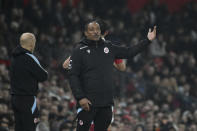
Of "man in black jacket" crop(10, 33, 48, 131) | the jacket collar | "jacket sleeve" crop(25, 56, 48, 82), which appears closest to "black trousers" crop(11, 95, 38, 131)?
"man in black jacket" crop(10, 33, 48, 131)

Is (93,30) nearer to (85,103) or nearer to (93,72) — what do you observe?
(93,72)

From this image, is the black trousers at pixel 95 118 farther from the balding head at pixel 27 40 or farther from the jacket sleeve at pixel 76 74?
the balding head at pixel 27 40

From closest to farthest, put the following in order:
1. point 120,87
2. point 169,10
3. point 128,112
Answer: point 128,112
point 120,87
point 169,10

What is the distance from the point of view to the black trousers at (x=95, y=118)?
7.00 m

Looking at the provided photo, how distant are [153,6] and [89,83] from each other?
15.0 meters

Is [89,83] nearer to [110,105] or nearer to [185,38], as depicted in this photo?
[110,105]

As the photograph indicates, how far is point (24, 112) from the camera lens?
23.8ft

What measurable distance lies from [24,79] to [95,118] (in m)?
1.13

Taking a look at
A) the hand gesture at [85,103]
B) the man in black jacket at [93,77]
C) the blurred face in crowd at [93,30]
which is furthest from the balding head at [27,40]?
the hand gesture at [85,103]

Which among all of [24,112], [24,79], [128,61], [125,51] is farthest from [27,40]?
[128,61]

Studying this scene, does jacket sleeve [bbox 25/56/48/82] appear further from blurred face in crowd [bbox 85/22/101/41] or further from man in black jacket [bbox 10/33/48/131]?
blurred face in crowd [bbox 85/22/101/41]

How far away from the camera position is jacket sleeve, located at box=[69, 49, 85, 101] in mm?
6805

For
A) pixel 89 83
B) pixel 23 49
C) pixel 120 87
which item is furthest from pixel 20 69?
pixel 120 87

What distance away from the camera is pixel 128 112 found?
15469 millimetres
